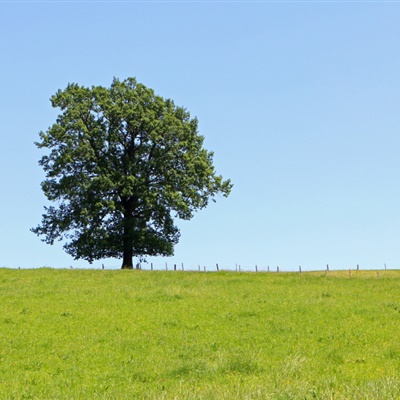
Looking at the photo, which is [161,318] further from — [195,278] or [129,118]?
[129,118]

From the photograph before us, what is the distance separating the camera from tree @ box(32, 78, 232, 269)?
192 ft

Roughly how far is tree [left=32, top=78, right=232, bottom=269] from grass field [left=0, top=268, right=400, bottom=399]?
15.7 meters

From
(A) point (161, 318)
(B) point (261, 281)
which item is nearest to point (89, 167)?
(B) point (261, 281)

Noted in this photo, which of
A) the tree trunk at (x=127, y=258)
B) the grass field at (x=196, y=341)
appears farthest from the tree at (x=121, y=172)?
the grass field at (x=196, y=341)

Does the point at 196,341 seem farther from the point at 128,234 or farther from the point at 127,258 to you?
the point at 127,258

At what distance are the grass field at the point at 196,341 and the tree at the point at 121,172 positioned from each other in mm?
15717

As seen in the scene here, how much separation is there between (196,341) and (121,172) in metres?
36.3

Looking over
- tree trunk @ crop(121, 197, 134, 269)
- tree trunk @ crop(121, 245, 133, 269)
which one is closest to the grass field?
tree trunk @ crop(121, 197, 134, 269)

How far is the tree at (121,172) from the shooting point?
58.4 metres

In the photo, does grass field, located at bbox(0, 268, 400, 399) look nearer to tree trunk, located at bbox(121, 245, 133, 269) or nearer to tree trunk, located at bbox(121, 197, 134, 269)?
tree trunk, located at bbox(121, 197, 134, 269)

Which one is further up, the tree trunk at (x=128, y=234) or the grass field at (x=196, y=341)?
the tree trunk at (x=128, y=234)

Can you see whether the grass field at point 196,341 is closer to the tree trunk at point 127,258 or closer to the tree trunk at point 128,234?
the tree trunk at point 128,234

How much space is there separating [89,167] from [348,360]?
1694 inches

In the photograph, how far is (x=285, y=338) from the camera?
2473 centimetres
